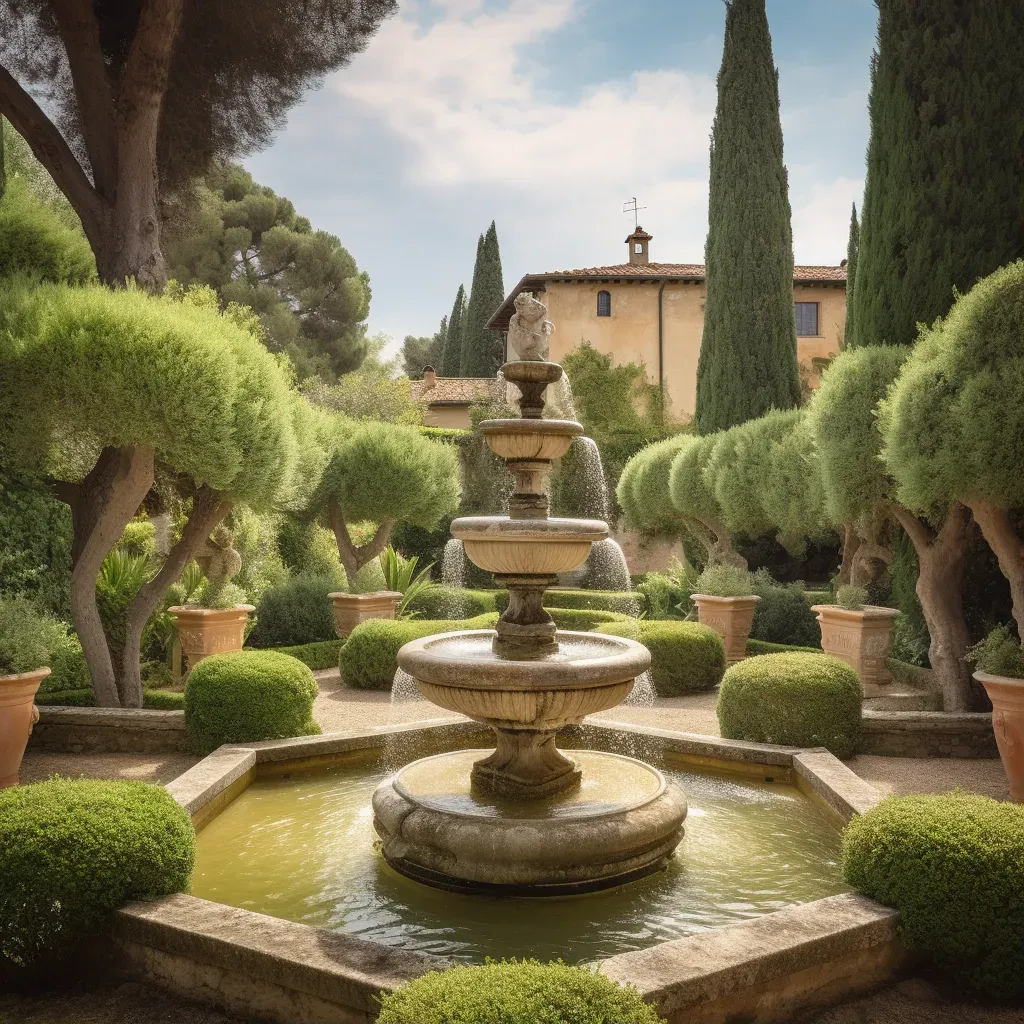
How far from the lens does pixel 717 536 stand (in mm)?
16719

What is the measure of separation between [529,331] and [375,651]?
18.3 feet

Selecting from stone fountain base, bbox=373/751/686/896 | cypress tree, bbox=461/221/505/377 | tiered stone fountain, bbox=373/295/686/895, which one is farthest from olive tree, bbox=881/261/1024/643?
cypress tree, bbox=461/221/505/377

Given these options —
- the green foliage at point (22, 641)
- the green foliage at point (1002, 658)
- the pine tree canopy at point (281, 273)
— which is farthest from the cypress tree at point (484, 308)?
the green foliage at point (1002, 658)

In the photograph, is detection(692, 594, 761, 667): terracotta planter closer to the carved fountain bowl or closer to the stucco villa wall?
the carved fountain bowl

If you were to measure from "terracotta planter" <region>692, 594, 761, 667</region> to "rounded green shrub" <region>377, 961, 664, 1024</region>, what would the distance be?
32.7 ft

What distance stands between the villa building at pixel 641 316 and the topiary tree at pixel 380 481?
12855 millimetres

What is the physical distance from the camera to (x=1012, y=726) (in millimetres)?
6125

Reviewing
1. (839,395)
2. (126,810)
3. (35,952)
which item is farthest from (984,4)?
(35,952)

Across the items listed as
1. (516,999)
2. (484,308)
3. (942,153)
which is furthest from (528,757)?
(484,308)

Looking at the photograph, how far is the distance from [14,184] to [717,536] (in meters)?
Answer: 12.7

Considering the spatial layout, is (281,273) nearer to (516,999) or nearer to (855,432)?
(855,432)

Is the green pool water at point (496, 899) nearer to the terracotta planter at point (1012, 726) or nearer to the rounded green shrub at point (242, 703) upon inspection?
the rounded green shrub at point (242, 703)

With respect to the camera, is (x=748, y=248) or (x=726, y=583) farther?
(x=748, y=248)

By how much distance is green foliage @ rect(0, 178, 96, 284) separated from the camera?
30.8 feet
